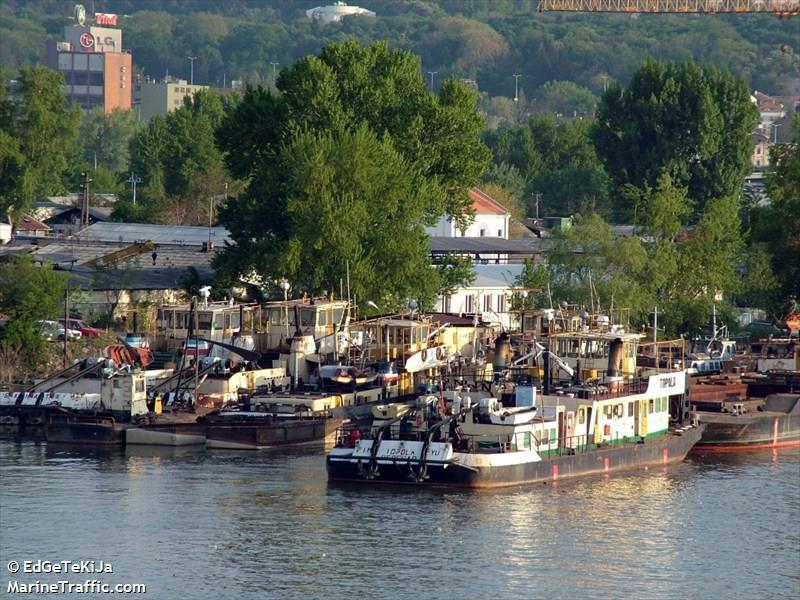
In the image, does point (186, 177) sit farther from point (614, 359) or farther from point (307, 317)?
point (614, 359)

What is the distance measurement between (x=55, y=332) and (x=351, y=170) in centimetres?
1516

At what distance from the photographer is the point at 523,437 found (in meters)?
59.8

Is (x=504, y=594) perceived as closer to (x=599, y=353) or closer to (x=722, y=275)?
(x=599, y=353)

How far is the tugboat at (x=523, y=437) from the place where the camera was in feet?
191

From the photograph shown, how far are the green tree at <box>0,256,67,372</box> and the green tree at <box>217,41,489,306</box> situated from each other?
31.8 ft

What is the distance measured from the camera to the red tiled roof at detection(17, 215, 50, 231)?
5003 inches

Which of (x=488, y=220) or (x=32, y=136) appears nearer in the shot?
(x=488, y=220)

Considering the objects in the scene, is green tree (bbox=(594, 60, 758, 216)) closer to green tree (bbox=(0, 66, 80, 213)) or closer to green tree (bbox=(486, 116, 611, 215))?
green tree (bbox=(486, 116, 611, 215))

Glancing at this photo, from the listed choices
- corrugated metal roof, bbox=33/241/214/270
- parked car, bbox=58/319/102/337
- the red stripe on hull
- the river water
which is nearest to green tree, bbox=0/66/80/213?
corrugated metal roof, bbox=33/241/214/270

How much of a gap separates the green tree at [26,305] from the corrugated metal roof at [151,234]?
26.0 m

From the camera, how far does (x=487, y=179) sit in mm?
156875

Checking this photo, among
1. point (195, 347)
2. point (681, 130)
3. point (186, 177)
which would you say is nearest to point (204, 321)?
point (195, 347)

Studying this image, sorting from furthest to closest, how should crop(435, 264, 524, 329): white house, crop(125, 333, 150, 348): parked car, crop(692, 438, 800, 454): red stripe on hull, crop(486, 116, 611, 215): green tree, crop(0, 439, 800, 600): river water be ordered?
crop(486, 116, 611, 215): green tree < crop(435, 264, 524, 329): white house < crop(125, 333, 150, 348): parked car < crop(692, 438, 800, 454): red stripe on hull < crop(0, 439, 800, 600): river water

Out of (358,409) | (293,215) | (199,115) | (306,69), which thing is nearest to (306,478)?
(358,409)
